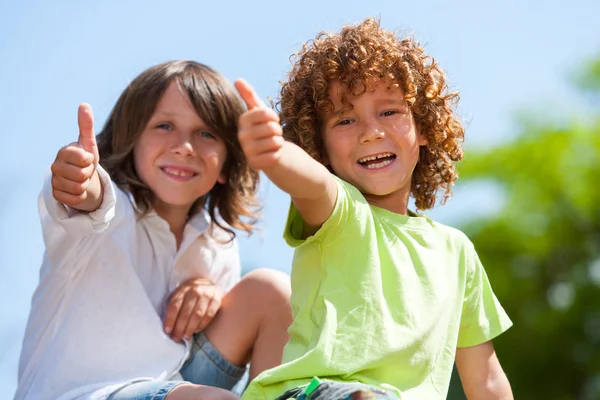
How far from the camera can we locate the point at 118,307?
7.41 ft

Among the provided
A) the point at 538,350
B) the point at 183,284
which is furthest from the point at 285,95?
the point at 538,350

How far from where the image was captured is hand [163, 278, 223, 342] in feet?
7.54

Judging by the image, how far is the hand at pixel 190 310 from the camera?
2297mm

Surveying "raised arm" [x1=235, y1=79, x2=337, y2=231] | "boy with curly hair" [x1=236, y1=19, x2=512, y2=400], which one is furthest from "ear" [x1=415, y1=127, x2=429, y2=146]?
"raised arm" [x1=235, y1=79, x2=337, y2=231]

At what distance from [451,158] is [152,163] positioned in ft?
3.07

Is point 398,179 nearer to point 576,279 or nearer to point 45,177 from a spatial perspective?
point 45,177

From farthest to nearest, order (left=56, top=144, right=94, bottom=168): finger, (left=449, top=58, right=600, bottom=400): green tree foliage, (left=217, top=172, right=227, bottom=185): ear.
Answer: (left=449, top=58, right=600, bottom=400): green tree foliage < (left=217, top=172, right=227, bottom=185): ear < (left=56, top=144, right=94, bottom=168): finger

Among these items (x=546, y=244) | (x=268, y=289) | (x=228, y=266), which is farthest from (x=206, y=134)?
(x=546, y=244)

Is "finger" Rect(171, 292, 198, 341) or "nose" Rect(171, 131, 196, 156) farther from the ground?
"nose" Rect(171, 131, 196, 156)

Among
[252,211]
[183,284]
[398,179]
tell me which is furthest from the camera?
[252,211]

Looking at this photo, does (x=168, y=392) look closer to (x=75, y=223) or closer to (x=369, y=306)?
(x=75, y=223)

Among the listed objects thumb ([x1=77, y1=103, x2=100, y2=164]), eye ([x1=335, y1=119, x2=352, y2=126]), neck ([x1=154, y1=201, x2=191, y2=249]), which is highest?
thumb ([x1=77, y1=103, x2=100, y2=164])

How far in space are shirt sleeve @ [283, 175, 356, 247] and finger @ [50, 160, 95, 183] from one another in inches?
18.9

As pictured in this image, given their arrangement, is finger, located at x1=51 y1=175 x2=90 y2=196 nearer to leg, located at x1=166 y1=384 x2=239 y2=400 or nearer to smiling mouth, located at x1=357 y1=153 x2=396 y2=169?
leg, located at x1=166 y1=384 x2=239 y2=400
